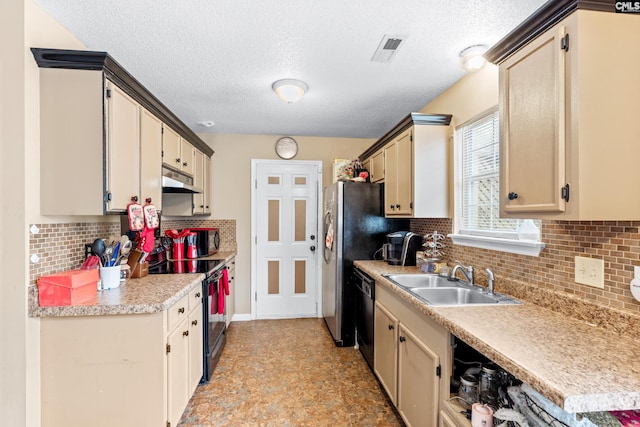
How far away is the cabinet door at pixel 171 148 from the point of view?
2.53 m

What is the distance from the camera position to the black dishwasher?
105 inches

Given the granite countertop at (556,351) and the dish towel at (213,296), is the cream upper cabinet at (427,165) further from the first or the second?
the dish towel at (213,296)

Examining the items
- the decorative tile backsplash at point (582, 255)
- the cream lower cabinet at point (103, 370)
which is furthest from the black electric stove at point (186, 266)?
the decorative tile backsplash at point (582, 255)

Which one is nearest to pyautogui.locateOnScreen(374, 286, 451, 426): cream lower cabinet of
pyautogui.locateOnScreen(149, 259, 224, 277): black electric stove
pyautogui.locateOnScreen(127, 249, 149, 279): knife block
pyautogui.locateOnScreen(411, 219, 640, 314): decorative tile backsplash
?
pyautogui.locateOnScreen(411, 219, 640, 314): decorative tile backsplash

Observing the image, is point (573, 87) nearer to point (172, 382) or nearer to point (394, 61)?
point (394, 61)

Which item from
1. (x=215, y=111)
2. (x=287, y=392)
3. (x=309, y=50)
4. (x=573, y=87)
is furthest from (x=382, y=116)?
(x=287, y=392)

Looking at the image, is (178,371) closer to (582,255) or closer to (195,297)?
(195,297)

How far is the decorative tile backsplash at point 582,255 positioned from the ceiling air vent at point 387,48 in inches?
52.5

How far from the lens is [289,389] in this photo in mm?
2447

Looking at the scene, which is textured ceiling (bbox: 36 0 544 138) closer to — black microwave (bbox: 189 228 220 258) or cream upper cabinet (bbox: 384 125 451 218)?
cream upper cabinet (bbox: 384 125 451 218)

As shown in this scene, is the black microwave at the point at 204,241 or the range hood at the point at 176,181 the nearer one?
the range hood at the point at 176,181

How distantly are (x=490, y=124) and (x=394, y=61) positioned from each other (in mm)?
787

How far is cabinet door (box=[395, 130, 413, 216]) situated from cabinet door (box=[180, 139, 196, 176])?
2.01 meters

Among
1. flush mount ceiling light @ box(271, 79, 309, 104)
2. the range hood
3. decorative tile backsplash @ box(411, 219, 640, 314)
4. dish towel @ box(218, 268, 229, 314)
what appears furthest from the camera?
dish towel @ box(218, 268, 229, 314)
